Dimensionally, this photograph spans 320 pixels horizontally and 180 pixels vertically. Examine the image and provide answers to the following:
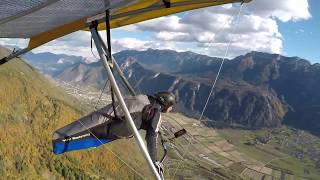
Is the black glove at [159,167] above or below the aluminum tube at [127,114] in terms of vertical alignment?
below

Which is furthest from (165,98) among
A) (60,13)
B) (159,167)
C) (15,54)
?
(15,54)

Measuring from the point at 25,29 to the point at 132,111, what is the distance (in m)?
2.70

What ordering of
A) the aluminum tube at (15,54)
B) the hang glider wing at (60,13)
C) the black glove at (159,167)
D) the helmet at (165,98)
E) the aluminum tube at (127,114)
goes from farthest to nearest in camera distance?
the aluminum tube at (15,54)
the helmet at (165,98)
the black glove at (159,167)
the aluminum tube at (127,114)
the hang glider wing at (60,13)

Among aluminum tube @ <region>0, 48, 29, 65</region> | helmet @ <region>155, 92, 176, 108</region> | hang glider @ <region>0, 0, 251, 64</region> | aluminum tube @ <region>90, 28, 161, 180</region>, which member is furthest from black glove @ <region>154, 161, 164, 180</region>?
aluminum tube @ <region>0, 48, 29, 65</region>

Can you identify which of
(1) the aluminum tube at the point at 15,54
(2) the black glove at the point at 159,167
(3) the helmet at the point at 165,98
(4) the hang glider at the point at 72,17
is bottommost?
(2) the black glove at the point at 159,167

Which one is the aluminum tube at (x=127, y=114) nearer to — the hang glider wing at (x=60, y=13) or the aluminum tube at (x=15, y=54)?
the hang glider wing at (x=60, y=13)

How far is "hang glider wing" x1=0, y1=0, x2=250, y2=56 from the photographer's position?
704 centimetres

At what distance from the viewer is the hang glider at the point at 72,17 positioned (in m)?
7.10

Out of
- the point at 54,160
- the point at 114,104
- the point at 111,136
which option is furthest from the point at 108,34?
the point at 54,160

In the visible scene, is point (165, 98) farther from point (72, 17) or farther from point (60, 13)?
point (60, 13)

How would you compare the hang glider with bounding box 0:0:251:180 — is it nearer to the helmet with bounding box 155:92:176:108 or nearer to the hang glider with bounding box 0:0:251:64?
the hang glider with bounding box 0:0:251:64

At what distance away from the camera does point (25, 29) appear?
9281mm

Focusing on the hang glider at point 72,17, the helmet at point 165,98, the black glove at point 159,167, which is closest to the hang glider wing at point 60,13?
the hang glider at point 72,17

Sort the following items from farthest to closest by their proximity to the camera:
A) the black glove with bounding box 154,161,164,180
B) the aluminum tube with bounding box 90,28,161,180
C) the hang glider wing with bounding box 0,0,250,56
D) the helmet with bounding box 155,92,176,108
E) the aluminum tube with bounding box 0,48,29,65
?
the aluminum tube with bounding box 0,48,29,65, the helmet with bounding box 155,92,176,108, the black glove with bounding box 154,161,164,180, the aluminum tube with bounding box 90,28,161,180, the hang glider wing with bounding box 0,0,250,56
